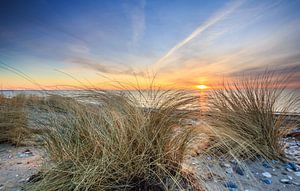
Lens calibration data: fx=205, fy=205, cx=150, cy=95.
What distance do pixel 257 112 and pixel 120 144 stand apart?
6.72ft

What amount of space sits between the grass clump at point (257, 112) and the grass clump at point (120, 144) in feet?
2.95

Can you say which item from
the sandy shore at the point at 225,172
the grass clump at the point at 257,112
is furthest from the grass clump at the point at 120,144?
the grass clump at the point at 257,112

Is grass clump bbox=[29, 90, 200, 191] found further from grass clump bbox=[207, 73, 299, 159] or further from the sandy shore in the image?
grass clump bbox=[207, 73, 299, 159]

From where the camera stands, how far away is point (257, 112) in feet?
9.04

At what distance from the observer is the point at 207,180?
1.91 m

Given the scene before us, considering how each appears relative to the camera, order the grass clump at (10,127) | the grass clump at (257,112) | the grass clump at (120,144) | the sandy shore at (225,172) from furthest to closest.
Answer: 1. the grass clump at (10,127)
2. the grass clump at (257,112)
3. the sandy shore at (225,172)
4. the grass clump at (120,144)

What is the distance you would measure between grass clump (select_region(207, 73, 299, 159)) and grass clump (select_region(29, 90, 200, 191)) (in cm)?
90

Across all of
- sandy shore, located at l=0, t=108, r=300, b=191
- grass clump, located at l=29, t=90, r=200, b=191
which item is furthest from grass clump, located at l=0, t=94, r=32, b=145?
grass clump, located at l=29, t=90, r=200, b=191

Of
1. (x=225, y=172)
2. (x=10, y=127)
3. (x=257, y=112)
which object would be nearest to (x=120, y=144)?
(x=225, y=172)

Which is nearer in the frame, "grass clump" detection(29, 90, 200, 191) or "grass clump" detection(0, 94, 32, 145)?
"grass clump" detection(29, 90, 200, 191)

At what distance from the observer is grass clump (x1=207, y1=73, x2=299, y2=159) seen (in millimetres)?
2594

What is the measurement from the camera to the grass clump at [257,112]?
2.59 m

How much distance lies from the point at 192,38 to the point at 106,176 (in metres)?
4.33

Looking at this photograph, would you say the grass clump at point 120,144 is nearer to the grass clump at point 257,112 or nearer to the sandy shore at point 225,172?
the sandy shore at point 225,172
